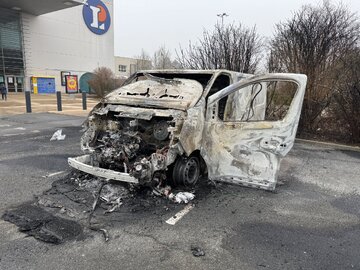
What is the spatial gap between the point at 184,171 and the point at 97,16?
37.3m

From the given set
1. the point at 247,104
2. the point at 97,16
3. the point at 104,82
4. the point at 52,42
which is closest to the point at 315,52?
the point at 247,104

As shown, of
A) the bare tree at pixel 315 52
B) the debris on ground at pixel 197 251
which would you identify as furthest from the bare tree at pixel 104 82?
the debris on ground at pixel 197 251

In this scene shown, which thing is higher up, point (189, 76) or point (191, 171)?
point (189, 76)

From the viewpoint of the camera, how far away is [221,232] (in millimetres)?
3436

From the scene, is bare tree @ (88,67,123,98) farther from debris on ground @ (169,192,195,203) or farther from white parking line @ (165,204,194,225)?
white parking line @ (165,204,194,225)

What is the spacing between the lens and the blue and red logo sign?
3532 centimetres

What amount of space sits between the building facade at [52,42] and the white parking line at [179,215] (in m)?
27.4

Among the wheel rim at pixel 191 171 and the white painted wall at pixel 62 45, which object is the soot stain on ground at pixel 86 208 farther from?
the white painted wall at pixel 62 45

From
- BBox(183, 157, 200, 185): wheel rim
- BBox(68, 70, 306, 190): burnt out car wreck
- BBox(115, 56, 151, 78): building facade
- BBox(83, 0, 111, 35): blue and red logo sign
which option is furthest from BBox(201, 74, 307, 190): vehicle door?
BBox(115, 56, 151, 78): building facade

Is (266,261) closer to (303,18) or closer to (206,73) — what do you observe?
(206,73)

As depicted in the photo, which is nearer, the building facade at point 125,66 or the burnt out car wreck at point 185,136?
the burnt out car wreck at point 185,136

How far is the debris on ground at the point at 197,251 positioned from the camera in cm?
297

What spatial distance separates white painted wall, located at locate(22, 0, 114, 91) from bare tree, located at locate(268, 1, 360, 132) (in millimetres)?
28621

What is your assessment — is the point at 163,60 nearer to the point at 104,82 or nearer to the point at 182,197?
the point at 104,82
